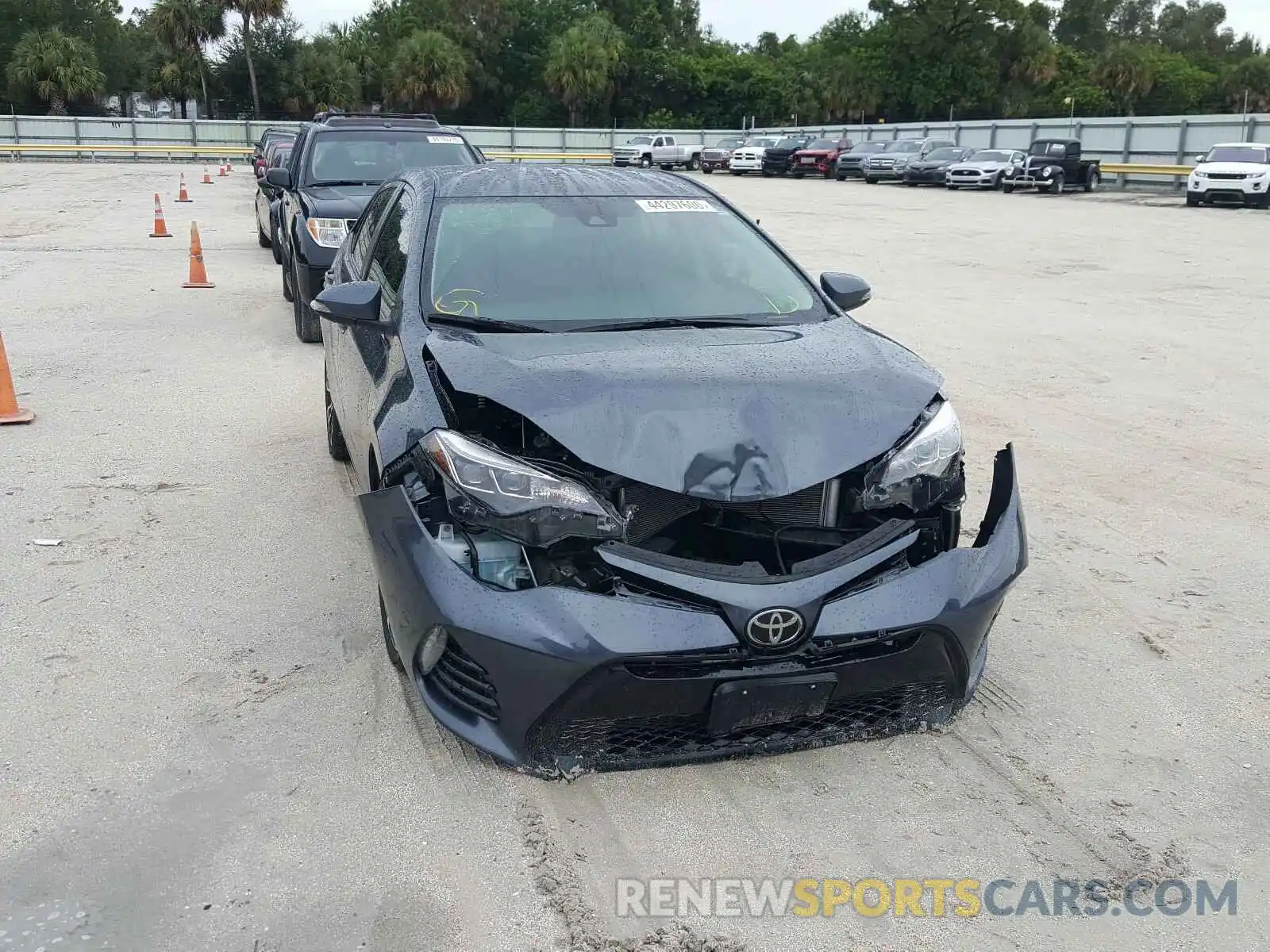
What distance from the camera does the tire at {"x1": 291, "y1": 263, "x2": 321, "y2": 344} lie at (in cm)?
1001

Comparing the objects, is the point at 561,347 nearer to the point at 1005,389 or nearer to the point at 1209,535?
the point at 1209,535

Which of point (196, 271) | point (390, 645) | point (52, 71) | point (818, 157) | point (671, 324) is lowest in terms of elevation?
point (390, 645)

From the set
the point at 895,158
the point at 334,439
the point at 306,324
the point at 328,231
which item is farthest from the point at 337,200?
the point at 895,158

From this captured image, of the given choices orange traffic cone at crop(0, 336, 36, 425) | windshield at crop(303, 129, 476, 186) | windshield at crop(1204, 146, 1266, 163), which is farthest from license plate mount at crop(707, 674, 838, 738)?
windshield at crop(1204, 146, 1266, 163)

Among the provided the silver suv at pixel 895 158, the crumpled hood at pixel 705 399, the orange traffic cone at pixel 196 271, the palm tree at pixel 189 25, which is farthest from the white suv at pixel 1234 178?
the palm tree at pixel 189 25

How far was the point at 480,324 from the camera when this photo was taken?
4129 millimetres

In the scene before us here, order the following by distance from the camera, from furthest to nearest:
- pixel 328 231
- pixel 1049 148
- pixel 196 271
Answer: pixel 1049 148 < pixel 196 271 < pixel 328 231

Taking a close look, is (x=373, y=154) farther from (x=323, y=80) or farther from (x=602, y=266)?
(x=323, y=80)

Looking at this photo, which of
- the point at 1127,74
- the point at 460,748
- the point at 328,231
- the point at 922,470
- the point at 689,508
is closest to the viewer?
the point at 689,508

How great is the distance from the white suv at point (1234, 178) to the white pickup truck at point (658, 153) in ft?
73.5

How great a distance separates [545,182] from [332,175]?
6486 millimetres

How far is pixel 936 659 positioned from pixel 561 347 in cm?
156

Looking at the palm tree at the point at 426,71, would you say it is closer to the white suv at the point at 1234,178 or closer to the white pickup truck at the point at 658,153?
the white pickup truck at the point at 658,153

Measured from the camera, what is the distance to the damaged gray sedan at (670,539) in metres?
3.00
